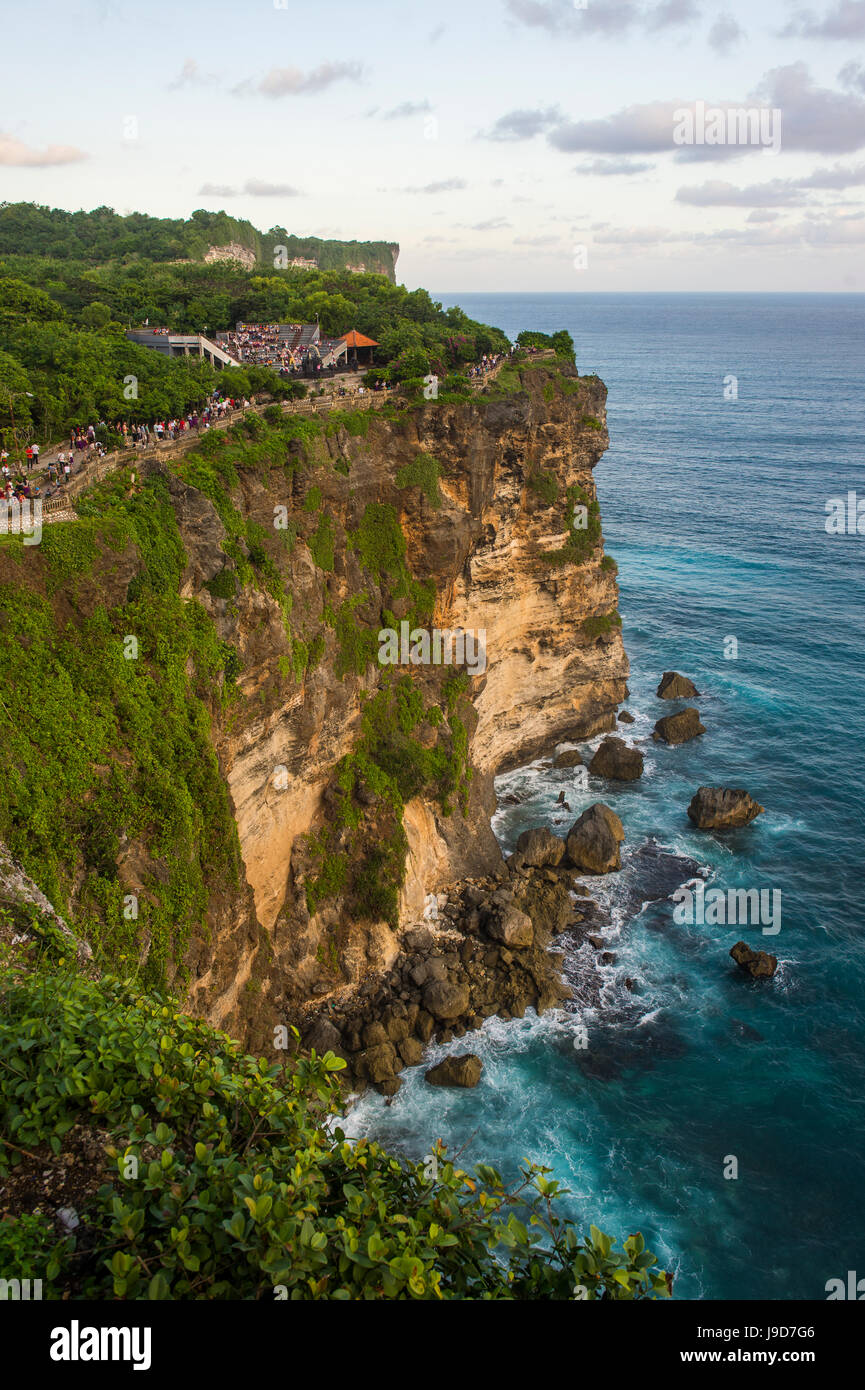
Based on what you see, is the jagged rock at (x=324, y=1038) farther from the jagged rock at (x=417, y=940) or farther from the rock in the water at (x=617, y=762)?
the rock in the water at (x=617, y=762)

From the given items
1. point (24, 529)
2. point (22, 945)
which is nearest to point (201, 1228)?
point (22, 945)

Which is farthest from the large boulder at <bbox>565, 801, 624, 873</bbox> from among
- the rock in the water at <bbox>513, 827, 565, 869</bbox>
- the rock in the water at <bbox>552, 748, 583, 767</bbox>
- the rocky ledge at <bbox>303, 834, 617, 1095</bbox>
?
the rock in the water at <bbox>552, 748, 583, 767</bbox>

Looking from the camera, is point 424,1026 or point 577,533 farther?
point 577,533

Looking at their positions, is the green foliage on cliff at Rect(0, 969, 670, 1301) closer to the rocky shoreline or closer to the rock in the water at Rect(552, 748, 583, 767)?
the rocky shoreline

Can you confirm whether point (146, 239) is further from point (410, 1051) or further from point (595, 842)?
point (410, 1051)

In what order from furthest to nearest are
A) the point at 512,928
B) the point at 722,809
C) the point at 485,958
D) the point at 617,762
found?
the point at 617,762 < the point at 722,809 < the point at 512,928 < the point at 485,958

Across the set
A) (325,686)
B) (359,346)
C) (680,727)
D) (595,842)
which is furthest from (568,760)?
(359,346)
